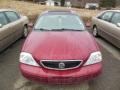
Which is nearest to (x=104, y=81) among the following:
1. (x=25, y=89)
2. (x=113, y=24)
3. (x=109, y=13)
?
(x=25, y=89)

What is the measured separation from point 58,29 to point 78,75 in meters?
1.82

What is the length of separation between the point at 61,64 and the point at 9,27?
153 inches

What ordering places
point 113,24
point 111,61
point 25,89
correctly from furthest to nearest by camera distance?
point 113,24 → point 111,61 → point 25,89

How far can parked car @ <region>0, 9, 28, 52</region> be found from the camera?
7320mm

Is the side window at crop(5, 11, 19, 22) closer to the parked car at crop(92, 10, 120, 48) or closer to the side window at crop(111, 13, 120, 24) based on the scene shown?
the parked car at crop(92, 10, 120, 48)

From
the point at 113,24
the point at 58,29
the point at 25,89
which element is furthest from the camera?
the point at 113,24

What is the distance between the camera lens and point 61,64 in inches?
179

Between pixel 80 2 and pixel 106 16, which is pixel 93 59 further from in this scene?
pixel 80 2

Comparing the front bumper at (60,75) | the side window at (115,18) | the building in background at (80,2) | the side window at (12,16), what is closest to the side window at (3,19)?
the side window at (12,16)

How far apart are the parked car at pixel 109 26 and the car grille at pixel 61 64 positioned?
11.4 ft

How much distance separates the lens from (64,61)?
456cm

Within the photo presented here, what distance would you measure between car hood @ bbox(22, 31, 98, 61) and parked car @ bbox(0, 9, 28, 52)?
70.7 inches

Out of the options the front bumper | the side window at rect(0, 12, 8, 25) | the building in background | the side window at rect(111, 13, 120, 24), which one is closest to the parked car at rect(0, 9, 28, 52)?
the side window at rect(0, 12, 8, 25)

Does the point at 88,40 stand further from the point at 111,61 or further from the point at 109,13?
the point at 109,13
